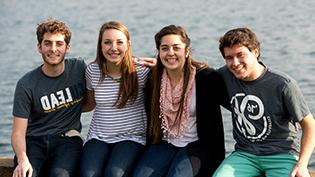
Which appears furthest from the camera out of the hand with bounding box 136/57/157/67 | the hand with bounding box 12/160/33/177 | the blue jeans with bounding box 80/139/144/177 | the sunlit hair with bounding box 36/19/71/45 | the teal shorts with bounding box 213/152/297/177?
the hand with bounding box 136/57/157/67

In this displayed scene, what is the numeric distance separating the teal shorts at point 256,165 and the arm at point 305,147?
0.13 m

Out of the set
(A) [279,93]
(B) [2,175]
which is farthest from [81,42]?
(A) [279,93]

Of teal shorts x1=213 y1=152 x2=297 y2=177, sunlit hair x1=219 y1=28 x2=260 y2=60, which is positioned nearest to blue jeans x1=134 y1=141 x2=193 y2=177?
teal shorts x1=213 y1=152 x2=297 y2=177

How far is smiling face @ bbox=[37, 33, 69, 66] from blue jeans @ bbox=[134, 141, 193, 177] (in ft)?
3.22

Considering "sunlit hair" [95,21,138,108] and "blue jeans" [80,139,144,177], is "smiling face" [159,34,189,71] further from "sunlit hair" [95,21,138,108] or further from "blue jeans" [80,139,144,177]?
"blue jeans" [80,139,144,177]

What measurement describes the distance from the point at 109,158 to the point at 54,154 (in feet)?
1.43

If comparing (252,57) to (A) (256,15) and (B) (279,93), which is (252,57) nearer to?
(B) (279,93)

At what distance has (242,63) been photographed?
181 inches

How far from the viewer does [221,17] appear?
1831 centimetres

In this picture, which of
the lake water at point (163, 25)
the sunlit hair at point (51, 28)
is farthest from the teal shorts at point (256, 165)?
the lake water at point (163, 25)

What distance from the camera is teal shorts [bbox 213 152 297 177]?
179 inches

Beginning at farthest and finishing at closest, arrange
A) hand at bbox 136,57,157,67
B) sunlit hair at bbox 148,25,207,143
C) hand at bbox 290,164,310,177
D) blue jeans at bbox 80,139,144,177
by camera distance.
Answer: hand at bbox 136,57,157,67 → sunlit hair at bbox 148,25,207,143 → blue jeans at bbox 80,139,144,177 → hand at bbox 290,164,310,177

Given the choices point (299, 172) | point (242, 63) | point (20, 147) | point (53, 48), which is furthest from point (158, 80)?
point (299, 172)

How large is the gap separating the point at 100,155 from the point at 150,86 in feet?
2.15
